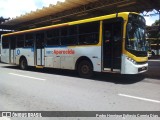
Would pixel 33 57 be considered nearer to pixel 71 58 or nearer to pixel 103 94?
pixel 71 58

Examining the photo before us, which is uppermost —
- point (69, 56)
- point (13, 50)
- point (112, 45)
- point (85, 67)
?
point (112, 45)

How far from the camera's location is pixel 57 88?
1034 cm

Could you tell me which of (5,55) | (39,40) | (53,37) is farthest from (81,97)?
(5,55)

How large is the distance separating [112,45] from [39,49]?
649cm

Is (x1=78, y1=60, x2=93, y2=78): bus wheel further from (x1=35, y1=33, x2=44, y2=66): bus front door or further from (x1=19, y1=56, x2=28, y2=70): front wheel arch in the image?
(x1=19, y1=56, x2=28, y2=70): front wheel arch

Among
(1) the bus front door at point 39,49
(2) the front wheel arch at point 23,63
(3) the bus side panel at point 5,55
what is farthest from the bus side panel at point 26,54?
(3) the bus side panel at point 5,55

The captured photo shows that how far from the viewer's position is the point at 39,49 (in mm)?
16953

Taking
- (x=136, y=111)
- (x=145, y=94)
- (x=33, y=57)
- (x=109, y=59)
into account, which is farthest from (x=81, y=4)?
(x=136, y=111)

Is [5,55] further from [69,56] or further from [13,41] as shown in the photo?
[69,56]

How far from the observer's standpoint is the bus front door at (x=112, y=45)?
1173cm

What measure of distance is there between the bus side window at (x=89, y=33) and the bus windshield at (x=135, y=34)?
1.69 metres

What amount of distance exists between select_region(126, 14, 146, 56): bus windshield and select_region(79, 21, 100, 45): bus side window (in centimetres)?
169

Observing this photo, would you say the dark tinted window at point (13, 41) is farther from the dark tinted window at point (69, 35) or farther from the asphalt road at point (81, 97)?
the asphalt road at point (81, 97)

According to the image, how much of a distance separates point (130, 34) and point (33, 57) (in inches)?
324
